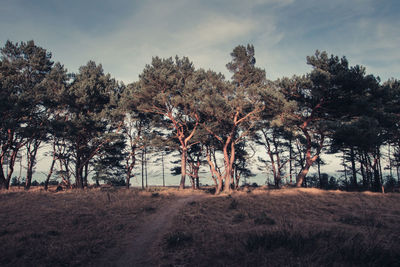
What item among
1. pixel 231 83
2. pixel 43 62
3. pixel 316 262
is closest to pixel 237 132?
pixel 231 83

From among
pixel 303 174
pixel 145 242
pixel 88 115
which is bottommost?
pixel 145 242

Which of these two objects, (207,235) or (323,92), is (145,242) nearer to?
(207,235)

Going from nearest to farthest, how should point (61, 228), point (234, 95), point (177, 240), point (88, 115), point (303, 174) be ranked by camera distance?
point (177, 240) < point (61, 228) < point (234, 95) < point (303, 174) < point (88, 115)

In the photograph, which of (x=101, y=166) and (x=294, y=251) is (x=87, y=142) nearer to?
(x=101, y=166)

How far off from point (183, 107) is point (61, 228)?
63.6 feet

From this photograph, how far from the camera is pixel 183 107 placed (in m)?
27.1

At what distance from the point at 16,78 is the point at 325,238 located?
29.4 m

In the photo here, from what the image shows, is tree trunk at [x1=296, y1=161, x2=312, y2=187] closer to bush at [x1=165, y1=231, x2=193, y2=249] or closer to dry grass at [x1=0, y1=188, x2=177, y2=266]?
dry grass at [x1=0, y1=188, x2=177, y2=266]

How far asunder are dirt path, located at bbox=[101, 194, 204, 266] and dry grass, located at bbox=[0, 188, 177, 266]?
0.52m

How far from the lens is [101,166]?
100ft

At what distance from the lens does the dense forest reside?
20953mm

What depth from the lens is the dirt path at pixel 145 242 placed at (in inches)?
257

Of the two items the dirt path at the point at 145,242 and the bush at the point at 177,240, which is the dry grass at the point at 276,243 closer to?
the bush at the point at 177,240

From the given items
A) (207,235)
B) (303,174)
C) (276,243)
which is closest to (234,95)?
(303,174)
